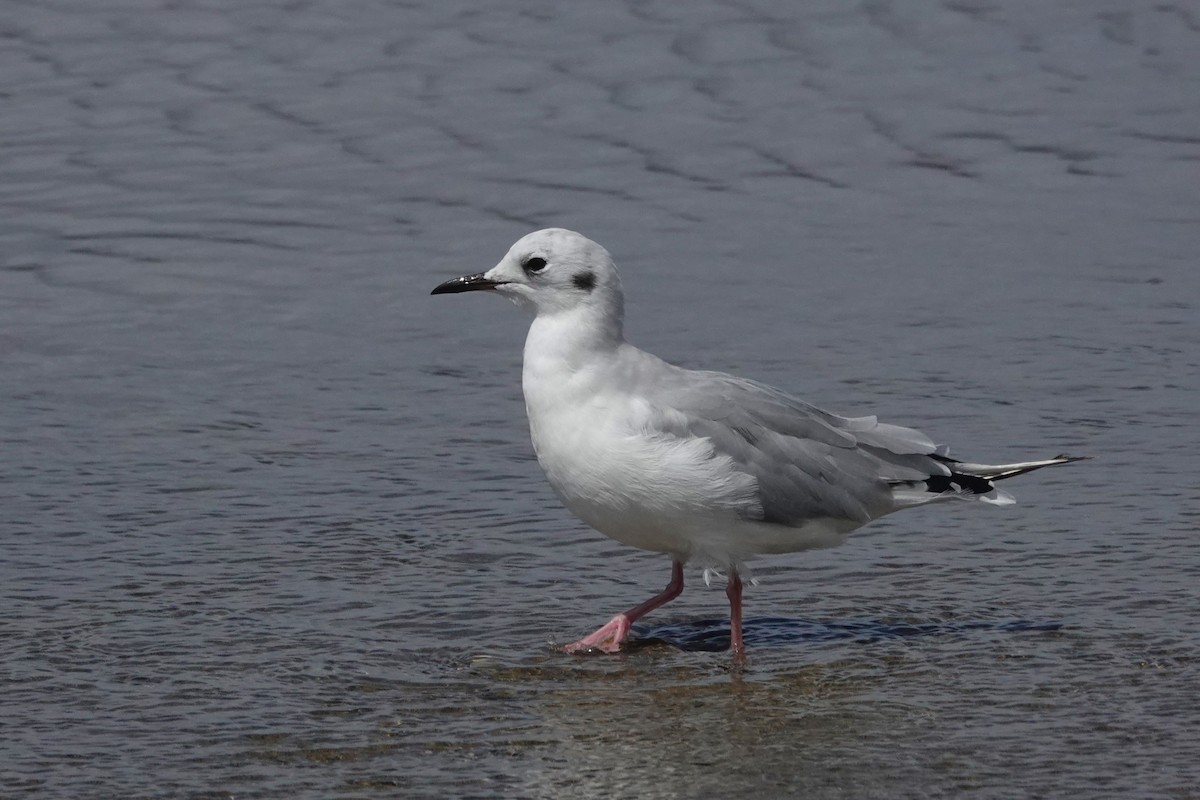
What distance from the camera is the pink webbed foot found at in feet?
24.7

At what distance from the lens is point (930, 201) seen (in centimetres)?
1302

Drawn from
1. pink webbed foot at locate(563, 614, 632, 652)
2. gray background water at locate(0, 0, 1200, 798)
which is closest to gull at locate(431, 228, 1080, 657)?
pink webbed foot at locate(563, 614, 632, 652)

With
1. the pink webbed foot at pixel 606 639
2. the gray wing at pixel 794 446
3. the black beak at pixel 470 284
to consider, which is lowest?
the pink webbed foot at pixel 606 639

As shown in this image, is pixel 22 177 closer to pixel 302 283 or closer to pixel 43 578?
pixel 302 283

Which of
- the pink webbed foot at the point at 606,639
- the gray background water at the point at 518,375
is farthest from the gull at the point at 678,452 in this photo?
the gray background water at the point at 518,375

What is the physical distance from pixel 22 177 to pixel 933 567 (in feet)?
23.8

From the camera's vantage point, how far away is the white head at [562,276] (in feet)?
25.8

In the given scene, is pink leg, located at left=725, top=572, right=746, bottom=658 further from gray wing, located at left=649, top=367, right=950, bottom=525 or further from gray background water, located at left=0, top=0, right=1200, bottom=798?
gray wing, located at left=649, top=367, right=950, bottom=525

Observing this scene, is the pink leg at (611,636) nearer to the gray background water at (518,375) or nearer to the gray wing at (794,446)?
the gray background water at (518,375)

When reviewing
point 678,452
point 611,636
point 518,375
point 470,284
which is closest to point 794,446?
point 678,452

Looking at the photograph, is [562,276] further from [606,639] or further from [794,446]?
[606,639]

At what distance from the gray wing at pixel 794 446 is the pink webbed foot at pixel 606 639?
1.96ft

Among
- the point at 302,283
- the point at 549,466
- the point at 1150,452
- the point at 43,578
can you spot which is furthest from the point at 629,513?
the point at 302,283

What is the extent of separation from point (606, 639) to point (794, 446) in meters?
1.02
